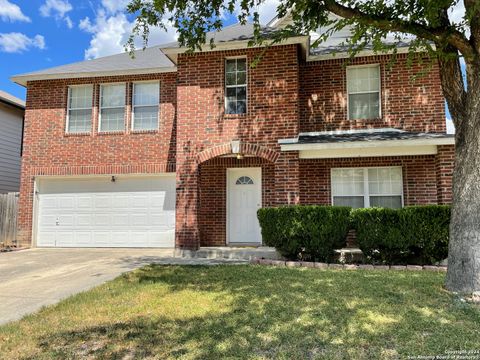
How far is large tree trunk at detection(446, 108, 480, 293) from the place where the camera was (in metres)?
5.48

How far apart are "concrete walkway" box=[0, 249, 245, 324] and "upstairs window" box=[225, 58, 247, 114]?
4259 mm

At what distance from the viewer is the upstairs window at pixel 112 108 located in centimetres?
1194

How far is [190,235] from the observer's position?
9.83 meters

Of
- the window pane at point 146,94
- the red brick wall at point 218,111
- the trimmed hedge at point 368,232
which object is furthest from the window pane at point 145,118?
the trimmed hedge at point 368,232

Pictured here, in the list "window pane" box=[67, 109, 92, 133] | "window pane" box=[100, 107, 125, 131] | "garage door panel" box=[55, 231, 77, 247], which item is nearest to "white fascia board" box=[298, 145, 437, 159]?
"window pane" box=[100, 107, 125, 131]

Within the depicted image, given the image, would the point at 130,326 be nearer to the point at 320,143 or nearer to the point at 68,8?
the point at 320,143

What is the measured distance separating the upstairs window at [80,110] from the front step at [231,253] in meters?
5.73

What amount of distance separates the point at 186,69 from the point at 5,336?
8066 millimetres

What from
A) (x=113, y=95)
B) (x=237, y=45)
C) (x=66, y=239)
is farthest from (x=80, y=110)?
(x=237, y=45)

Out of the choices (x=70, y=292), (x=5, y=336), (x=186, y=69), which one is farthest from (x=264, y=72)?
(x=5, y=336)

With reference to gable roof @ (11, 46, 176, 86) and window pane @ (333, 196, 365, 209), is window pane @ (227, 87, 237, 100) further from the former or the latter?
window pane @ (333, 196, 365, 209)

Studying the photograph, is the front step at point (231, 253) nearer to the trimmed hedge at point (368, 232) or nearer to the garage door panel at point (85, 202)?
the trimmed hedge at point (368, 232)

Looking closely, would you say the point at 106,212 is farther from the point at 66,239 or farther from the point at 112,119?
the point at 112,119

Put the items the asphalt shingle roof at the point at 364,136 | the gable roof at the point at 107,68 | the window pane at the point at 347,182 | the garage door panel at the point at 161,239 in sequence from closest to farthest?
the asphalt shingle roof at the point at 364,136
the window pane at the point at 347,182
the garage door panel at the point at 161,239
the gable roof at the point at 107,68
